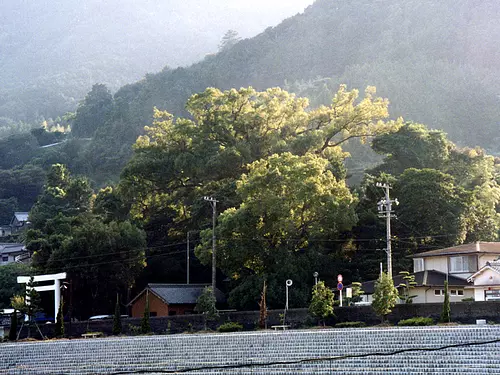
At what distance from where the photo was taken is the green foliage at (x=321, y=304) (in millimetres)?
35344

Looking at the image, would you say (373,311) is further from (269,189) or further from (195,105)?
(195,105)

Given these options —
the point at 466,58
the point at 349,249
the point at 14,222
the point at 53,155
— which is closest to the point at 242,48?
the point at 466,58

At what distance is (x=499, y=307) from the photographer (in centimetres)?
3194

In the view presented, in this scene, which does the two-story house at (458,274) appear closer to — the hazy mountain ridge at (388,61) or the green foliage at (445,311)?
the green foliage at (445,311)

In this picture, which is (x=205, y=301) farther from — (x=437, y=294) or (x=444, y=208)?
(x=444, y=208)

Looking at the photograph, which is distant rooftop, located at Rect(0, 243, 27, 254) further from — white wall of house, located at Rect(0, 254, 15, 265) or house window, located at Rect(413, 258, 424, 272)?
house window, located at Rect(413, 258, 424, 272)

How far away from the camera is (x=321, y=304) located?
35344 millimetres

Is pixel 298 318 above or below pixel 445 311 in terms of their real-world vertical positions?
below

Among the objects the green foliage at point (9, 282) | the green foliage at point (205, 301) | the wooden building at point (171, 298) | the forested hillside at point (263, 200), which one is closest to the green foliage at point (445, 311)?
the forested hillside at point (263, 200)

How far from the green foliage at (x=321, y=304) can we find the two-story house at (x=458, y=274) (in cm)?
667

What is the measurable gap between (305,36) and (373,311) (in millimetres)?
133615

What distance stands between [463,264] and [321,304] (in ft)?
32.5

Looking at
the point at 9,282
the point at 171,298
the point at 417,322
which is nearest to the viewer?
the point at 417,322

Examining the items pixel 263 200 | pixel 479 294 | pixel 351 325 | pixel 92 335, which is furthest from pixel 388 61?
pixel 351 325
